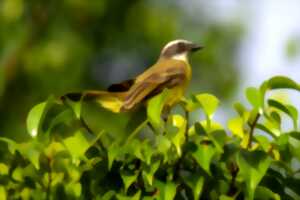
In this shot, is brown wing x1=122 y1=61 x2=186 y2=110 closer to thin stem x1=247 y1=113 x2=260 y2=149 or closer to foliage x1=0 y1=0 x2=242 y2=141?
thin stem x1=247 y1=113 x2=260 y2=149

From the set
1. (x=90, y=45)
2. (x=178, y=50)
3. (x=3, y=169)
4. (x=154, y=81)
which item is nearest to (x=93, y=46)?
(x=90, y=45)

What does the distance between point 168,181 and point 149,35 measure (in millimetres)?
6147

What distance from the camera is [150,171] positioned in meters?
3.00

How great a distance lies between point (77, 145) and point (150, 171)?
0.21 m

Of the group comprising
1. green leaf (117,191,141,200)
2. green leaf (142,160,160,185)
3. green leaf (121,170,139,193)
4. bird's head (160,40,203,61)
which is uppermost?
green leaf (142,160,160,185)

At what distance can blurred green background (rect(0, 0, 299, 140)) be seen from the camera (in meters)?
8.58

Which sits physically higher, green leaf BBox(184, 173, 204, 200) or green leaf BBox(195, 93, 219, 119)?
green leaf BBox(195, 93, 219, 119)

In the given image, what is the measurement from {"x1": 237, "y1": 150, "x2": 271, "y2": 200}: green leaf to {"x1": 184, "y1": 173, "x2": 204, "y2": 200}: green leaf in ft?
0.36

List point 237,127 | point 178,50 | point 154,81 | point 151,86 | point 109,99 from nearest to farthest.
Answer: point 237,127
point 109,99
point 151,86
point 154,81
point 178,50

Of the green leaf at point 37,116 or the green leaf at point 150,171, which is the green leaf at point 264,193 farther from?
the green leaf at point 37,116

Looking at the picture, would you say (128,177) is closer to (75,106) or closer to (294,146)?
(75,106)

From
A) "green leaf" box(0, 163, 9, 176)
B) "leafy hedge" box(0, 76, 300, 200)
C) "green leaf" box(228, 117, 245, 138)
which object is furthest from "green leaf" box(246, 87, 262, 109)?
"green leaf" box(0, 163, 9, 176)

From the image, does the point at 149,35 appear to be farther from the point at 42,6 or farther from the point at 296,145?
the point at 296,145

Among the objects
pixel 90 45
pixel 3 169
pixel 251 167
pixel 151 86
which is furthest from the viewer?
pixel 90 45
